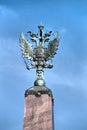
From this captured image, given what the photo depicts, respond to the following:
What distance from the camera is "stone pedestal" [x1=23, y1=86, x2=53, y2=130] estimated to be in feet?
76.8

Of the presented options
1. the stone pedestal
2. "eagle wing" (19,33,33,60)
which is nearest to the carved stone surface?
the stone pedestal

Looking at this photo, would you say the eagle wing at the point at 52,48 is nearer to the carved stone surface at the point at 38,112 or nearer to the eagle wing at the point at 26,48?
the eagle wing at the point at 26,48

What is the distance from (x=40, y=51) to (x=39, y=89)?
2.32 meters

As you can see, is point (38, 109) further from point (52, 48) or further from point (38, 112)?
point (52, 48)

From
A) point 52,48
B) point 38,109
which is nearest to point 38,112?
point 38,109

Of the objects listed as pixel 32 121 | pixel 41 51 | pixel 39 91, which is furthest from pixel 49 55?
pixel 32 121

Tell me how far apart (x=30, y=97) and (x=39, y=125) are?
186 centimetres

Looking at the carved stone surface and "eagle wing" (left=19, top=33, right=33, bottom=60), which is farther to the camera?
"eagle wing" (left=19, top=33, right=33, bottom=60)

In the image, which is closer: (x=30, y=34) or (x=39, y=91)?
(x=39, y=91)

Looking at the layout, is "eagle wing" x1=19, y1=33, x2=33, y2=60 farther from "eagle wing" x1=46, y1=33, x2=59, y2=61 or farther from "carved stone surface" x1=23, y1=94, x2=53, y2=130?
"carved stone surface" x1=23, y1=94, x2=53, y2=130

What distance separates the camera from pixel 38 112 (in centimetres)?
2381

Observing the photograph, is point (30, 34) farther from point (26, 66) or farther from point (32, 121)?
point (32, 121)

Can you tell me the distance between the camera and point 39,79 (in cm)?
2519

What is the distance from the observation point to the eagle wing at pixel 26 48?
84.8 ft
